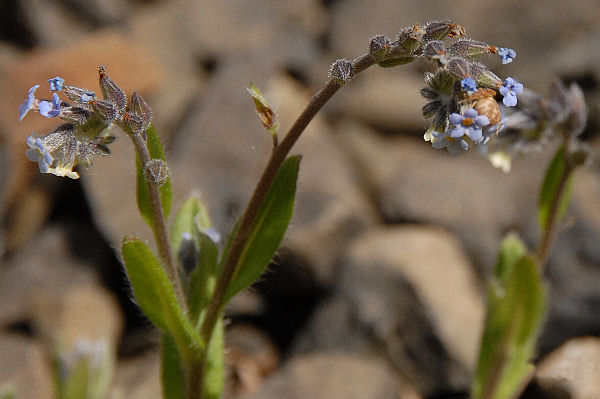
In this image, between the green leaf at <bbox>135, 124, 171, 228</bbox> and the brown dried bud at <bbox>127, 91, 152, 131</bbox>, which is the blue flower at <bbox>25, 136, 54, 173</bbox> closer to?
the brown dried bud at <bbox>127, 91, 152, 131</bbox>

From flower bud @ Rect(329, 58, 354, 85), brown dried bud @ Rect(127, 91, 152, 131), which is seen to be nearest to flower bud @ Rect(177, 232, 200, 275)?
brown dried bud @ Rect(127, 91, 152, 131)

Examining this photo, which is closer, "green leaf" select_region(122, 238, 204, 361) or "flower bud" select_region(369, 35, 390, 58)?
"flower bud" select_region(369, 35, 390, 58)

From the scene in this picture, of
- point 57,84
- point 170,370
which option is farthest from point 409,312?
point 57,84

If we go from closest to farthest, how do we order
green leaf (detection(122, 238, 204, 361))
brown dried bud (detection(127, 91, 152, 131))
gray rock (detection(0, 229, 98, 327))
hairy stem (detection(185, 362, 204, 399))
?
1. brown dried bud (detection(127, 91, 152, 131))
2. green leaf (detection(122, 238, 204, 361))
3. hairy stem (detection(185, 362, 204, 399))
4. gray rock (detection(0, 229, 98, 327))

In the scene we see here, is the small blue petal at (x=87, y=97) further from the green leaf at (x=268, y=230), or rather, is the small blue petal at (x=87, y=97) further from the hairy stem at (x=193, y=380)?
the hairy stem at (x=193, y=380)

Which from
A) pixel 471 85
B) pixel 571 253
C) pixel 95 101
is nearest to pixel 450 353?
pixel 571 253

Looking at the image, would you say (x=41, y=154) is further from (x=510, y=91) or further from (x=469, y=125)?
(x=510, y=91)
